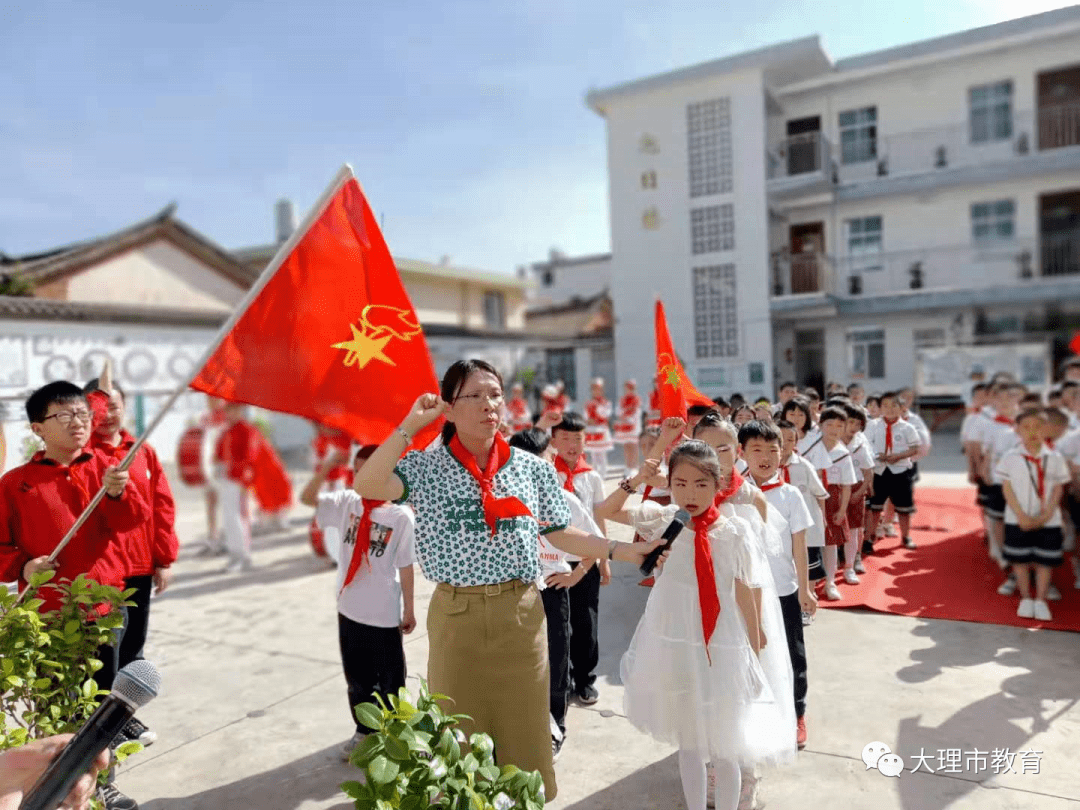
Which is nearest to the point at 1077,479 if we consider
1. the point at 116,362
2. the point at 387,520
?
the point at 387,520

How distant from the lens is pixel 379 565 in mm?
3531

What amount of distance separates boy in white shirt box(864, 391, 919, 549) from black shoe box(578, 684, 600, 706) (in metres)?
3.96

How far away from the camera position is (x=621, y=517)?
10.7 feet

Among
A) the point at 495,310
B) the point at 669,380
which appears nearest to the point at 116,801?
the point at 669,380

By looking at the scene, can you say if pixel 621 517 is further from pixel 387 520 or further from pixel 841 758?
pixel 841 758

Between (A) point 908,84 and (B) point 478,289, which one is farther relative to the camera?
(B) point 478,289

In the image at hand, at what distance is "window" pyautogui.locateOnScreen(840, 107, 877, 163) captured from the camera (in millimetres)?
18125

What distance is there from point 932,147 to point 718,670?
18261 millimetres

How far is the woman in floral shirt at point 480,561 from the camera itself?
92.4 inches

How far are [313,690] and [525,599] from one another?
2.56 meters

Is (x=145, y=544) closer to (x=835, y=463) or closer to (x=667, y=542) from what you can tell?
(x=667, y=542)

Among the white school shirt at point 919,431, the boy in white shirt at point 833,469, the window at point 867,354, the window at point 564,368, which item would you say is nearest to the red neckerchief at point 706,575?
the boy in white shirt at point 833,469

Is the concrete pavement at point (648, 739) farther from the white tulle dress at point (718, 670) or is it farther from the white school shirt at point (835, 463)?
the white school shirt at point (835, 463)

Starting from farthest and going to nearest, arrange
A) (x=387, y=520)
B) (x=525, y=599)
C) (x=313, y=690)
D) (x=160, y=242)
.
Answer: (x=160, y=242)
(x=313, y=690)
(x=387, y=520)
(x=525, y=599)
